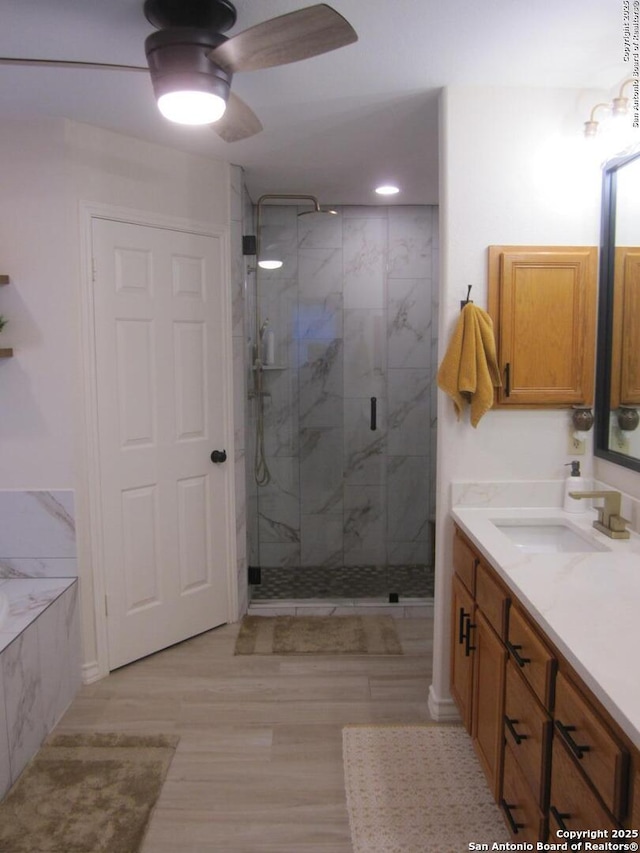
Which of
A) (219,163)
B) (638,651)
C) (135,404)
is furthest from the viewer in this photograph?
(219,163)

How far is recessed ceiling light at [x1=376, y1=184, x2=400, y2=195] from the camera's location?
3664 mm

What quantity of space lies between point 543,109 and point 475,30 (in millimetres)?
563

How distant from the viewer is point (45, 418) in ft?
9.01

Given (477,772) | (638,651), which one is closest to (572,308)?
(638,651)

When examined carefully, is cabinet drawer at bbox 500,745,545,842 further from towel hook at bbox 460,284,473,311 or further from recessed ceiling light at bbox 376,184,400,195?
recessed ceiling light at bbox 376,184,400,195

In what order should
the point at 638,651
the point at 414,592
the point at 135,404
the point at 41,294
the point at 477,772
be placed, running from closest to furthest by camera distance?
the point at 638,651
the point at 477,772
the point at 41,294
the point at 135,404
the point at 414,592

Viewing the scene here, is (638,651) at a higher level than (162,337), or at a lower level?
lower

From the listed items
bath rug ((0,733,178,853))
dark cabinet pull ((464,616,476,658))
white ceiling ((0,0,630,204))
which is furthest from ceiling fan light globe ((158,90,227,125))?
bath rug ((0,733,178,853))

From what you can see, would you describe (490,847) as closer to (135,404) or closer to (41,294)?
(135,404)

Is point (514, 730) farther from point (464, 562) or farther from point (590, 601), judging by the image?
point (464, 562)

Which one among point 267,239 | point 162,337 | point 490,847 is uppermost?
point 267,239

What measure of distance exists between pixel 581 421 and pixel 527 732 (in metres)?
1.22

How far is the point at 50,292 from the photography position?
2695mm

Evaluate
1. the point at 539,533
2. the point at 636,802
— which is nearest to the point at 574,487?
the point at 539,533
